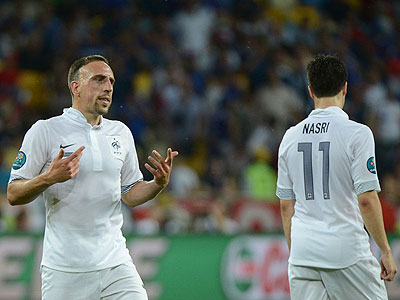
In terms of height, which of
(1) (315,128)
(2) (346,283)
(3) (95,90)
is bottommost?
(2) (346,283)

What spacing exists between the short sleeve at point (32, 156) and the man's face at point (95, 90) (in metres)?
0.35

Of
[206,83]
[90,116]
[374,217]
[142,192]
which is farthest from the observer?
[206,83]

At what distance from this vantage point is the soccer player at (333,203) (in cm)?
463

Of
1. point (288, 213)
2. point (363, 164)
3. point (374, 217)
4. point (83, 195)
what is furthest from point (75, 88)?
point (374, 217)

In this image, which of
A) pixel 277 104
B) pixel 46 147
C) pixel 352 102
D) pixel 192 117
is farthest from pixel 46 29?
pixel 46 147

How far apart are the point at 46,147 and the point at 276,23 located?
8608 mm

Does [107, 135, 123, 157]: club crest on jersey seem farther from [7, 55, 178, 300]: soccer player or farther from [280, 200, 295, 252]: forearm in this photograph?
[280, 200, 295, 252]: forearm

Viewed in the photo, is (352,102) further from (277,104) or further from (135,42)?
(135,42)

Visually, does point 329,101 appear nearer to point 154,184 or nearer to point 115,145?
point 154,184

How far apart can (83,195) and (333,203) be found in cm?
147

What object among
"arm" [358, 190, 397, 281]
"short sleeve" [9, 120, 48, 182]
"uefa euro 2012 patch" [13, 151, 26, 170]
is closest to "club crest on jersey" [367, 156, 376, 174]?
"arm" [358, 190, 397, 281]

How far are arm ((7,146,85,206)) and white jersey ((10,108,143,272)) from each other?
130mm

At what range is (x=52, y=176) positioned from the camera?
4.50 metres

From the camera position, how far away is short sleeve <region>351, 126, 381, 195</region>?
15.1 feet
